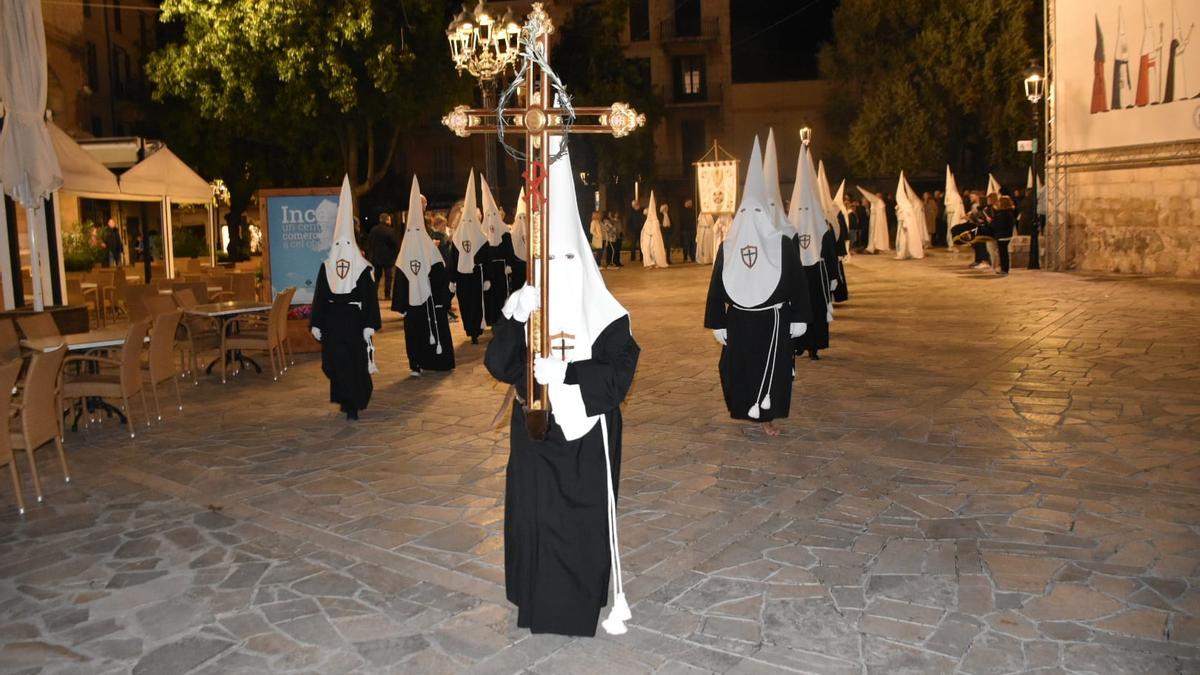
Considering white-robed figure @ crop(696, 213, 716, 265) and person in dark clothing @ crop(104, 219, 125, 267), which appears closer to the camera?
person in dark clothing @ crop(104, 219, 125, 267)

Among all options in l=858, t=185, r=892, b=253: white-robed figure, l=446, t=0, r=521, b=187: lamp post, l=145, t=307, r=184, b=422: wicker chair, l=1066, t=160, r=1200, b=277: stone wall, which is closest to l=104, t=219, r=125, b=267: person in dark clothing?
l=446, t=0, r=521, b=187: lamp post

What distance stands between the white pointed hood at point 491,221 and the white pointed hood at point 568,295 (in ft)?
32.0

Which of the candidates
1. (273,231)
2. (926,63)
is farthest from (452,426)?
(926,63)

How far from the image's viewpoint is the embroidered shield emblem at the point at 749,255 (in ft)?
24.6

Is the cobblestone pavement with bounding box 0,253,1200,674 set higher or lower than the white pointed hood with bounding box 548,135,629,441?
lower

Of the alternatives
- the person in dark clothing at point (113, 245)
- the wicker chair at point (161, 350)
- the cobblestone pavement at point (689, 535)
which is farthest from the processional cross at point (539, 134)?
the person in dark clothing at point (113, 245)

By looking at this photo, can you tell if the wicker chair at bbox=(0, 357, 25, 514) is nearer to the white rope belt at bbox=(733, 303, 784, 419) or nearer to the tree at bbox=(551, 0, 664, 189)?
the white rope belt at bbox=(733, 303, 784, 419)

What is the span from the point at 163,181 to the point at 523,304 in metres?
12.3

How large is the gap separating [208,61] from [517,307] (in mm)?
17789

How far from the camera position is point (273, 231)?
12805 millimetres

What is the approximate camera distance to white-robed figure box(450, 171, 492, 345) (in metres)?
13.5

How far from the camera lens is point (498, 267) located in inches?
552

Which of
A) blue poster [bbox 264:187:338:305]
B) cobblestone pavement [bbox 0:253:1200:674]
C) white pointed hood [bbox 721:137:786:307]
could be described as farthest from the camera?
blue poster [bbox 264:187:338:305]

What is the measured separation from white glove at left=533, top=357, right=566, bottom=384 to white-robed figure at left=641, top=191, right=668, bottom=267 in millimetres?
24354
